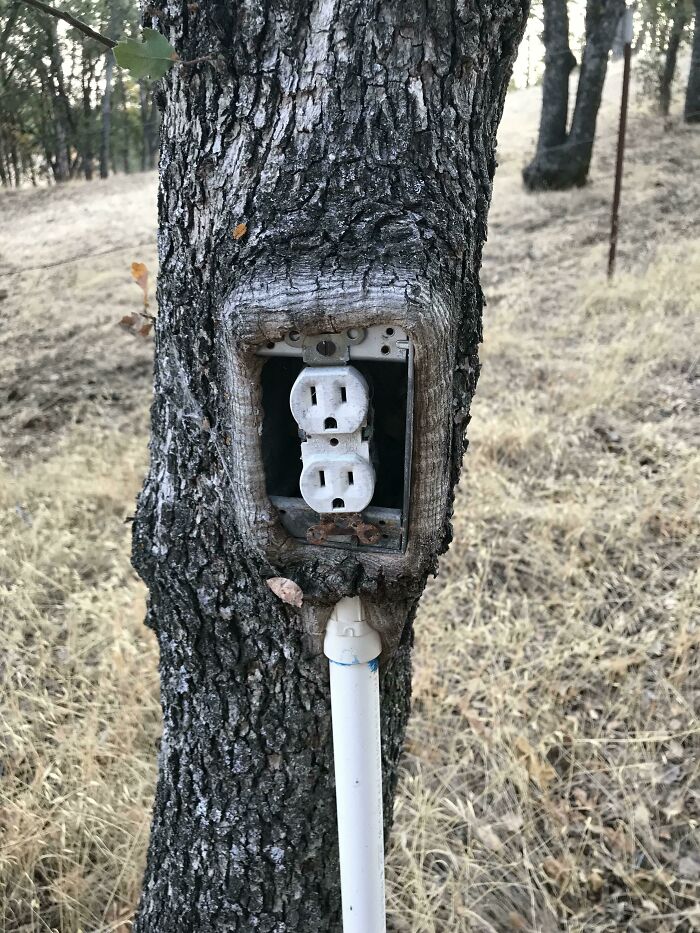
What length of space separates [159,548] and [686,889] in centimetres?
174

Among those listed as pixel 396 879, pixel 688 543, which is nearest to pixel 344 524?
pixel 396 879

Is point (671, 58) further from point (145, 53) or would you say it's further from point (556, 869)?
point (145, 53)

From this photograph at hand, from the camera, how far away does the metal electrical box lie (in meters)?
0.87

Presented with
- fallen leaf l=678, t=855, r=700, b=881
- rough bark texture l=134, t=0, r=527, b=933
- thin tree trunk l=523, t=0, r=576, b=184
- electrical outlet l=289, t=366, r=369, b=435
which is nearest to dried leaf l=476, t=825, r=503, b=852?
fallen leaf l=678, t=855, r=700, b=881

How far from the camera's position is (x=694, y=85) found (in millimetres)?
10484

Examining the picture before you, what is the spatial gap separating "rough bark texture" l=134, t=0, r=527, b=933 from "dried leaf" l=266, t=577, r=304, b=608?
16 millimetres

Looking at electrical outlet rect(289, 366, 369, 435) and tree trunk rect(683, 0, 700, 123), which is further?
tree trunk rect(683, 0, 700, 123)

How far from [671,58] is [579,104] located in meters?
3.90

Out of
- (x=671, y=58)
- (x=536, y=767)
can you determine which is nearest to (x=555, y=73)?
(x=671, y=58)

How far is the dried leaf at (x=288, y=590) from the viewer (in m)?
1.07

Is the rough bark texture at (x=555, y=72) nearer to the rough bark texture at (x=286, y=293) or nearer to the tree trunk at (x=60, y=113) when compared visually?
the tree trunk at (x=60, y=113)

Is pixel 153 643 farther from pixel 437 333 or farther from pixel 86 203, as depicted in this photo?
pixel 86 203

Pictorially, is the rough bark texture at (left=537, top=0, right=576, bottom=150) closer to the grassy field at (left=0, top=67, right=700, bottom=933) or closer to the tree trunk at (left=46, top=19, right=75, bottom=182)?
the grassy field at (left=0, top=67, right=700, bottom=933)

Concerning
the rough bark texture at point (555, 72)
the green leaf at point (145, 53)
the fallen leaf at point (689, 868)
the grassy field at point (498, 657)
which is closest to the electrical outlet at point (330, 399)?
the green leaf at point (145, 53)
